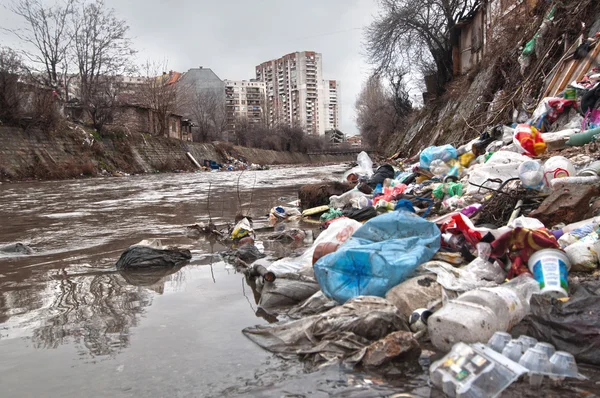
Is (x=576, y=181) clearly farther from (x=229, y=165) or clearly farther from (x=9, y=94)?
(x=229, y=165)

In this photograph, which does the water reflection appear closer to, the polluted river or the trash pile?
the polluted river

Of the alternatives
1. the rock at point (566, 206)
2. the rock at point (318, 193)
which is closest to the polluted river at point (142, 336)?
the rock at point (566, 206)

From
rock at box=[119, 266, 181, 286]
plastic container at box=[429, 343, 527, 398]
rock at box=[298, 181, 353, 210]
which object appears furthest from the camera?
rock at box=[298, 181, 353, 210]

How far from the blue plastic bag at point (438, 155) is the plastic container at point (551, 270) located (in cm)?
427

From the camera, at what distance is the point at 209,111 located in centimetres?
5847

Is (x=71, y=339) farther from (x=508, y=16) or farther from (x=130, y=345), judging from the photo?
(x=508, y=16)

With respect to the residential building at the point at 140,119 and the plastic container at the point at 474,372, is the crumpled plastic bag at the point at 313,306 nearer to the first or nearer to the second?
the plastic container at the point at 474,372

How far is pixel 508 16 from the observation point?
38.0 feet

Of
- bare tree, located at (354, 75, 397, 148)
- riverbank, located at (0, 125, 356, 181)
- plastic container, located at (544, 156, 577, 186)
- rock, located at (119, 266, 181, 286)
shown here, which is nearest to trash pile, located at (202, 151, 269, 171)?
riverbank, located at (0, 125, 356, 181)

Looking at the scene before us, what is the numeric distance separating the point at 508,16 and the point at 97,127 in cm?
2173

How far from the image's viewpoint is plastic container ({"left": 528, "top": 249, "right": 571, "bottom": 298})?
6.79 ft

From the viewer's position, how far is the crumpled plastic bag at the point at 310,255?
3195 millimetres

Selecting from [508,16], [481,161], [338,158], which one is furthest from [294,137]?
[481,161]

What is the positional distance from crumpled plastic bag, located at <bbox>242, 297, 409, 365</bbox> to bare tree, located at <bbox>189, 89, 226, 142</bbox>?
168 ft
